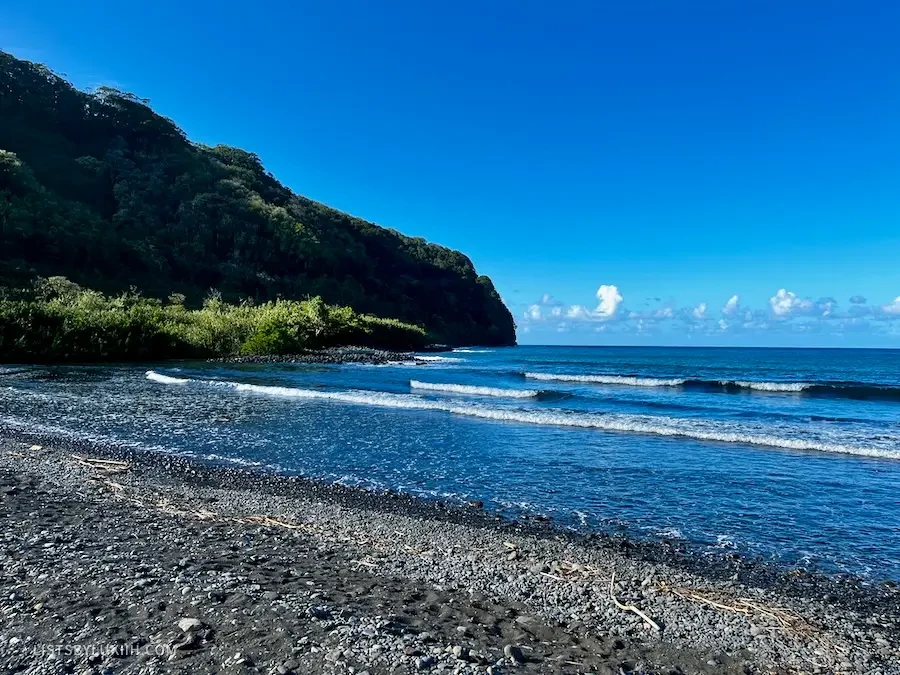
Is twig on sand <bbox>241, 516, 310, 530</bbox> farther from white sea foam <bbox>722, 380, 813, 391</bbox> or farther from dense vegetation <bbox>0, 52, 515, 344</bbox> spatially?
dense vegetation <bbox>0, 52, 515, 344</bbox>

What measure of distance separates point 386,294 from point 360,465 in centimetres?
10774

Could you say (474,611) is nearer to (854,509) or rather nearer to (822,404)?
(854,509)

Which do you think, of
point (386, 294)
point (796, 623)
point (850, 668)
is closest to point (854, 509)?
point (796, 623)

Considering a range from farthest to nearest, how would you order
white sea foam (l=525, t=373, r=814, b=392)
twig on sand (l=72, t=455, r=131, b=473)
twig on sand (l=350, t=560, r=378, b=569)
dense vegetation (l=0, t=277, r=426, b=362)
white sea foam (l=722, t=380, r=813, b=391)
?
1. dense vegetation (l=0, t=277, r=426, b=362)
2. white sea foam (l=525, t=373, r=814, b=392)
3. white sea foam (l=722, t=380, r=813, b=391)
4. twig on sand (l=72, t=455, r=131, b=473)
5. twig on sand (l=350, t=560, r=378, b=569)

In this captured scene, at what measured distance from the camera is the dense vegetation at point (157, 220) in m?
71.2

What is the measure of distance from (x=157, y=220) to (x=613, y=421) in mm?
92257

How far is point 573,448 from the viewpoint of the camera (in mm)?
13852

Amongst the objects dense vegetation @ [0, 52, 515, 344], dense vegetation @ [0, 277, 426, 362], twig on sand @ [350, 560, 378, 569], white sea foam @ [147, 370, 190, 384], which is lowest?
twig on sand @ [350, 560, 378, 569]

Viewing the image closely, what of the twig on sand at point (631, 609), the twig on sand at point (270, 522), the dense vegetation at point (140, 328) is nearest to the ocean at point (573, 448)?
the twig on sand at point (631, 609)

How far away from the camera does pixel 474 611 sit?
4.88 metres

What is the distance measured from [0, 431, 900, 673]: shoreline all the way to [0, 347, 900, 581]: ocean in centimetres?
78

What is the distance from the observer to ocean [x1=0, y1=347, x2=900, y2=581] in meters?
8.26

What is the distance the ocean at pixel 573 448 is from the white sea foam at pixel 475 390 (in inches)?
8.1

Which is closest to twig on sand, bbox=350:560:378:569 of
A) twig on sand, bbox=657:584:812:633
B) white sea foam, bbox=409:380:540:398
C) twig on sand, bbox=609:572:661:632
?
twig on sand, bbox=609:572:661:632
